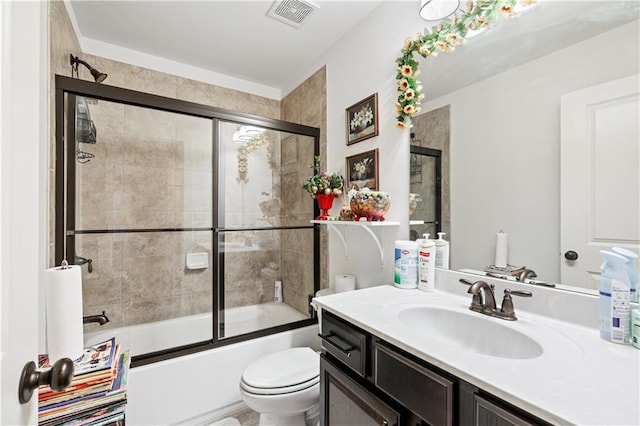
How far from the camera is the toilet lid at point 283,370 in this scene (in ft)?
4.87

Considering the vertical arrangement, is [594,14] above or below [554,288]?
above

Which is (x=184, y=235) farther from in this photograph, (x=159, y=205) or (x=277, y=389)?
(x=277, y=389)

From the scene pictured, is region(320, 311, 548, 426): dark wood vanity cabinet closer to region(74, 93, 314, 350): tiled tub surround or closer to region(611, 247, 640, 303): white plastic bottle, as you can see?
region(611, 247, 640, 303): white plastic bottle

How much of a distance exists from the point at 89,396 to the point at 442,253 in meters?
1.53

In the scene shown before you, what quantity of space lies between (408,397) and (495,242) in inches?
29.3

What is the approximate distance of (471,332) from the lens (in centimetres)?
110

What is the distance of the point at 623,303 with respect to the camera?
32.4 inches

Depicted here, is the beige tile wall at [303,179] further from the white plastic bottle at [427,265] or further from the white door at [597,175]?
the white door at [597,175]

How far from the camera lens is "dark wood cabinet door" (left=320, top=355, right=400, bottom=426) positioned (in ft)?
3.06

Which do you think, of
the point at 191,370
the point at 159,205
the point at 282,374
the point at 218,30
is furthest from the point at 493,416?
the point at 218,30

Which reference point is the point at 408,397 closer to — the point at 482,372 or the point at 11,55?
the point at 482,372

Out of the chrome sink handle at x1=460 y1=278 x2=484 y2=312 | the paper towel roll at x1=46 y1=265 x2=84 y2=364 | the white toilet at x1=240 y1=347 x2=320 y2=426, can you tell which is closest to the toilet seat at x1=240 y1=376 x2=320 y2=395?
the white toilet at x1=240 y1=347 x2=320 y2=426

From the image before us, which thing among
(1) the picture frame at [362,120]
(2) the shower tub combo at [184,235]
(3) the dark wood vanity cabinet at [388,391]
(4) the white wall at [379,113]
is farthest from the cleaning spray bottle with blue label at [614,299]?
(2) the shower tub combo at [184,235]

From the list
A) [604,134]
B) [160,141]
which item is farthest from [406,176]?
[160,141]
